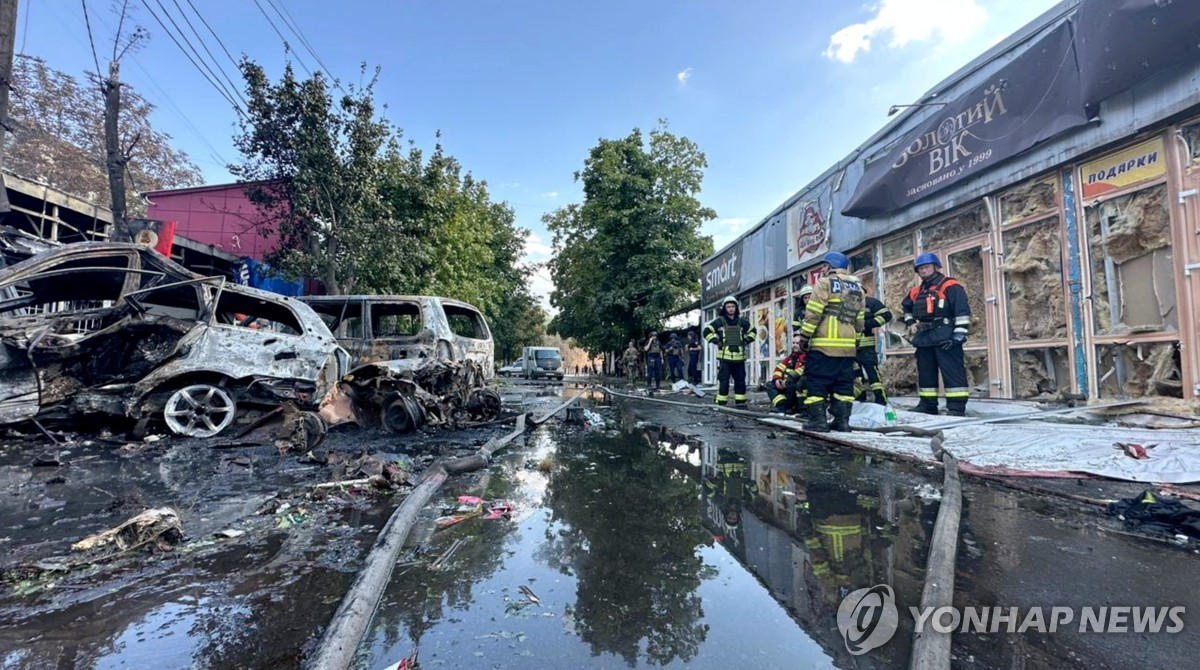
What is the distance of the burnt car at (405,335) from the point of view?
649cm

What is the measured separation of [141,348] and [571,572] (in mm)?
5115

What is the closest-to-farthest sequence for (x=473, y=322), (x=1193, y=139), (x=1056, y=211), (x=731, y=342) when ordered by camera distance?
(x=1193, y=139) → (x=1056, y=211) → (x=473, y=322) → (x=731, y=342)

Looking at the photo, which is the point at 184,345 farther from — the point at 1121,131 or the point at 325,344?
the point at 1121,131

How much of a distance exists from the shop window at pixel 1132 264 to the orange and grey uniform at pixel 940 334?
1238 mm

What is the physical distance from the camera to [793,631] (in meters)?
1.69

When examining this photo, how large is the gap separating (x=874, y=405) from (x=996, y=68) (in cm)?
469

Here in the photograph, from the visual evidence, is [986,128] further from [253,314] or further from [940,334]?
[253,314]

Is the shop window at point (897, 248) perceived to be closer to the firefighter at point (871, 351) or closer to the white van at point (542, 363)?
the firefighter at point (871, 351)

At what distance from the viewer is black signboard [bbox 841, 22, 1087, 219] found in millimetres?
5453

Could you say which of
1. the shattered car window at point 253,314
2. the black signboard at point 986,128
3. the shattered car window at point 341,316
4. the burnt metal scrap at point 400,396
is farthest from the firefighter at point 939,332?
the shattered car window at point 341,316

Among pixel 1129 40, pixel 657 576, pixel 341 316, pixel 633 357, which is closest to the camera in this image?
pixel 657 576

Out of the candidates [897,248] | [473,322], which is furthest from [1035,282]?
[473,322]

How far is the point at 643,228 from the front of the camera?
64.1ft

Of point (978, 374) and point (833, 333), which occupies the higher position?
point (833, 333)
